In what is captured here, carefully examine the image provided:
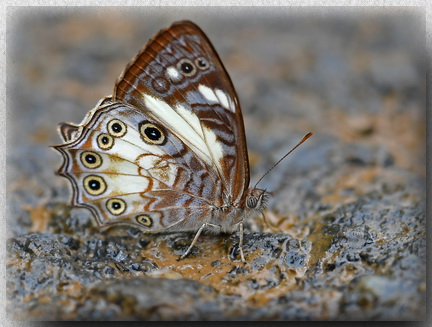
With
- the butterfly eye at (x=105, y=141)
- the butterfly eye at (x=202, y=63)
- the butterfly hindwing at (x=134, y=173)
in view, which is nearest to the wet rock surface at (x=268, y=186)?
the butterfly hindwing at (x=134, y=173)

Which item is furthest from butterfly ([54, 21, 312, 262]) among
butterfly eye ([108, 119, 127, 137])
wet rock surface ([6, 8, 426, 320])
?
wet rock surface ([6, 8, 426, 320])

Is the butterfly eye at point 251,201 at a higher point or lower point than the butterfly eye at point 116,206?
higher

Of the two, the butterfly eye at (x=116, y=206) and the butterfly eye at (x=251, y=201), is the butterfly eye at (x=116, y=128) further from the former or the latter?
the butterfly eye at (x=251, y=201)

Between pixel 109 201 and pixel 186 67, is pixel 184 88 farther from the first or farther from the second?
pixel 109 201

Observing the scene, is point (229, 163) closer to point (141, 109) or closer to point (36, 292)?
point (141, 109)

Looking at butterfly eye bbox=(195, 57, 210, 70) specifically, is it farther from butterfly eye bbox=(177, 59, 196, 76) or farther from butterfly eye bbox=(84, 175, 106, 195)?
butterfly eye bbox=(84, 175, 106, 195)

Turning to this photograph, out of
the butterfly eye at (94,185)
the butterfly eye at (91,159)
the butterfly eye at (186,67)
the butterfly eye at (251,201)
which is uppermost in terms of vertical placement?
the butterfly eye at (186,67)

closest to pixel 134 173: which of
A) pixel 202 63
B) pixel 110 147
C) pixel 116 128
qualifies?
pixel 110 147
